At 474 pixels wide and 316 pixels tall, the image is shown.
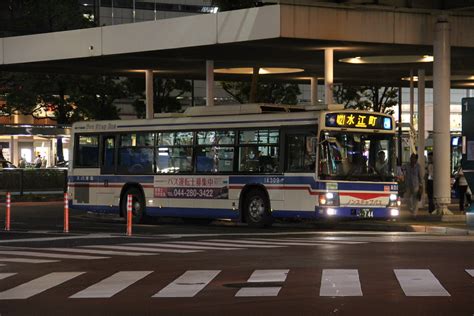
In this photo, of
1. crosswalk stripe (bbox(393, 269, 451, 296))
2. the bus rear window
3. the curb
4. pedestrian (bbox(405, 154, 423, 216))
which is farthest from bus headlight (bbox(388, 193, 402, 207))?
the bus rear window

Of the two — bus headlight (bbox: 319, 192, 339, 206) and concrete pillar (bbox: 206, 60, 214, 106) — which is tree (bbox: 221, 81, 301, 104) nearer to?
concrete pillar (bbox: 206, 60, 214, 106)

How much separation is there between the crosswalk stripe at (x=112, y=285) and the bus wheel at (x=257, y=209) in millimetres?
10404

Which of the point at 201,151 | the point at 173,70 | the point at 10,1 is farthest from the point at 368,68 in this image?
the point at 10,1

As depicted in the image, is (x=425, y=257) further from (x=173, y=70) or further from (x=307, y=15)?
(x=173, y=70)

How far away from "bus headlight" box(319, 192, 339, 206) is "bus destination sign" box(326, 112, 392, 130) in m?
1.80

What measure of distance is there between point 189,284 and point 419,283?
10.7 feet

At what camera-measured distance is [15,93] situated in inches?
2074

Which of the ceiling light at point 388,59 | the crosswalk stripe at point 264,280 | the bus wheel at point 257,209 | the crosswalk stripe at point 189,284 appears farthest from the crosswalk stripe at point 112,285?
the ceiling light at point 388,59

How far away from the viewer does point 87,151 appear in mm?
29500

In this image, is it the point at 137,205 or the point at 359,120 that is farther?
the point at 137,205

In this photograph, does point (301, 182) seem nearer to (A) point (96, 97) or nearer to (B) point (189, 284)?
(B) point (189, 284)

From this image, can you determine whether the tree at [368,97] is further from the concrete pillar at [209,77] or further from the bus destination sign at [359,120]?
the bus destination sign at [359,120]

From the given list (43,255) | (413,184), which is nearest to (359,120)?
(413,184)

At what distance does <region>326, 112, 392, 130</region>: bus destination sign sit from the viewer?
23.2m
